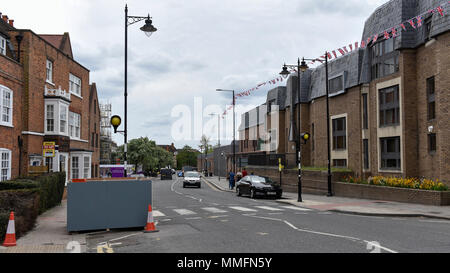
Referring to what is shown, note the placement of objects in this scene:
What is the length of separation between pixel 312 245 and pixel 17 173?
765 inches

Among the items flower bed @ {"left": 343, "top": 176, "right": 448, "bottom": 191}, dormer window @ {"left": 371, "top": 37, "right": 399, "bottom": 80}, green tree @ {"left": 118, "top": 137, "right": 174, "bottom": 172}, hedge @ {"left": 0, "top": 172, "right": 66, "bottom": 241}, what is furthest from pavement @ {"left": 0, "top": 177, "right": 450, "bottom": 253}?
green tree @ {"left": 118, "top": 137, "right": 174, "bottom": 172}

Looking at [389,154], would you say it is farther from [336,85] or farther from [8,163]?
[8,163]

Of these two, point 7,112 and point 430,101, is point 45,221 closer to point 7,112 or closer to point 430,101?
point 7,112

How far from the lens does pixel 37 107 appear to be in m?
25.6

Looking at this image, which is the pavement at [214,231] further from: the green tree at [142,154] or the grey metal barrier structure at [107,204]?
the green tree at [142,154]

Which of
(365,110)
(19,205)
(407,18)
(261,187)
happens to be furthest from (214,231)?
(365,110)

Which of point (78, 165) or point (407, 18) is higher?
point (407, 18)

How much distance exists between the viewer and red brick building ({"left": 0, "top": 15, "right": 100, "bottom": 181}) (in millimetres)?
22516

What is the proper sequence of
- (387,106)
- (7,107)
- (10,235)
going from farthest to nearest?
(387,106), (7,107), (10,235)

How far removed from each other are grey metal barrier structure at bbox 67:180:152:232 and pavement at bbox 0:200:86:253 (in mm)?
547

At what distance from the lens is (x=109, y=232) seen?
489 inches

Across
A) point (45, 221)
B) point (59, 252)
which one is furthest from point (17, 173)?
point (59, 252)

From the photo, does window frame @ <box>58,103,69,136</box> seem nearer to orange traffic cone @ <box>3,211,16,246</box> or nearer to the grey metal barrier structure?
the grey metal barrier structure

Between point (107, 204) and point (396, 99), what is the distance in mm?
21108
